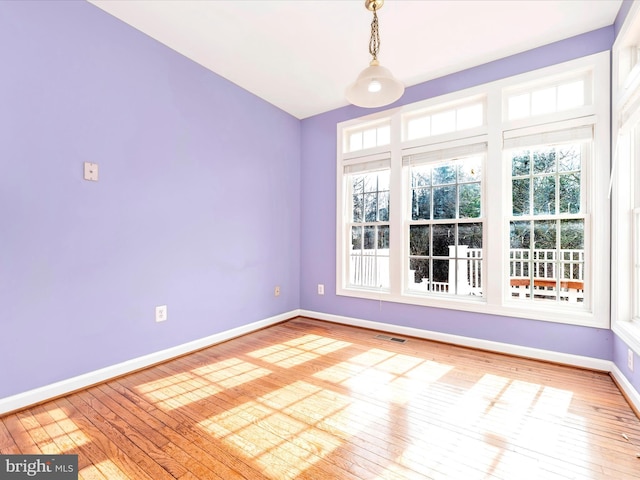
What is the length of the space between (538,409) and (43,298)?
341 centimetres

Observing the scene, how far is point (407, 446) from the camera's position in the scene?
163 centimetres

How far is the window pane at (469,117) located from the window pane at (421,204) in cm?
76

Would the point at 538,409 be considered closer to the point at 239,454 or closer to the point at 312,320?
the point at 239,454

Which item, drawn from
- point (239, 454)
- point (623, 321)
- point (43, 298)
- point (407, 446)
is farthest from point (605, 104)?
point (43, 298)

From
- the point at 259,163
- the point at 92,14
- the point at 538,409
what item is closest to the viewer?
the point at 538,409

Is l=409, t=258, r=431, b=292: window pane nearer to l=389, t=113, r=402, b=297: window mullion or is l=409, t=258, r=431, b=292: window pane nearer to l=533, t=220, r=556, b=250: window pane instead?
l=389, t=113, r=402, b=297: window mullion

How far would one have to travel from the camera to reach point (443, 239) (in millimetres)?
3365

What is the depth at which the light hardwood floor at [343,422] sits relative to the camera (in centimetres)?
149

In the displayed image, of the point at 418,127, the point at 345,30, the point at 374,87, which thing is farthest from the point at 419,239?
the point at 345,30

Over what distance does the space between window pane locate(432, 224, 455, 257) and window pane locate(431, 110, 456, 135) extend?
1058mm

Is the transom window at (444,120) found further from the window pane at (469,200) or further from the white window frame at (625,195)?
the white window frame at (625,195)

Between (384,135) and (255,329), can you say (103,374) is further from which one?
(384,135)

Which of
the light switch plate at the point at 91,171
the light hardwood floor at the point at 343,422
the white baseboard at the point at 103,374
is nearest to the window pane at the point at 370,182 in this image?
the light hardwood floor at the point at 343,422

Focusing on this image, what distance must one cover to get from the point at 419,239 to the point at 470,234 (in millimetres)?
540
